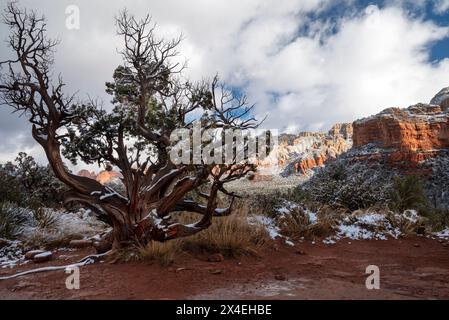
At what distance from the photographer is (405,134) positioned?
58344mm

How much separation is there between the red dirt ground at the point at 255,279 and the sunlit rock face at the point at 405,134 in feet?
141

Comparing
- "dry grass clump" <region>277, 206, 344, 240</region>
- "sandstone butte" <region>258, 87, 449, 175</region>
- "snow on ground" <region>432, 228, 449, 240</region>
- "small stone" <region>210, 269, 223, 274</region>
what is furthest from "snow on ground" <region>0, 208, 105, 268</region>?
"sandstone butte" <region>258, 87, 449, 175</region>

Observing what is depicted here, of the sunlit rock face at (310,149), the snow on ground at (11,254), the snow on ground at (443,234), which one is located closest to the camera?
the snow on ground at (11,254)

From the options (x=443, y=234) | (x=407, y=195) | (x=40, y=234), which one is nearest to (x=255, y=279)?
(x=40, y=234)

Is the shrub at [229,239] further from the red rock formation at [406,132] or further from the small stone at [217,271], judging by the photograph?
the red rock formation at [406,132]

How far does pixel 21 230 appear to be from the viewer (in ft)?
28.1

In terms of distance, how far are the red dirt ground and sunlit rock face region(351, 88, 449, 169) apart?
42879 mm

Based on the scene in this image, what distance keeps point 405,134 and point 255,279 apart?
62.2 metres

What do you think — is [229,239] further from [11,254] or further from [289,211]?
[11,254]

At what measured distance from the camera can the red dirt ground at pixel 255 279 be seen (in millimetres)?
4238

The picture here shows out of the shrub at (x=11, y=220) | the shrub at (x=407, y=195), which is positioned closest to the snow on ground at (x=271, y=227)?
the shrub at (x=407, y=195)

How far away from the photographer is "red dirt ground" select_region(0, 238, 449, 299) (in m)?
4.24

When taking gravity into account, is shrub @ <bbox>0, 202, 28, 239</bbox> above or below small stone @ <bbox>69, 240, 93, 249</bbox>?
above

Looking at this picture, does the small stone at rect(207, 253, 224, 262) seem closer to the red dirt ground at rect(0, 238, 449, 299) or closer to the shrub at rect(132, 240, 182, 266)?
the red dirt ground at rect(0, 238, 449, 299)
